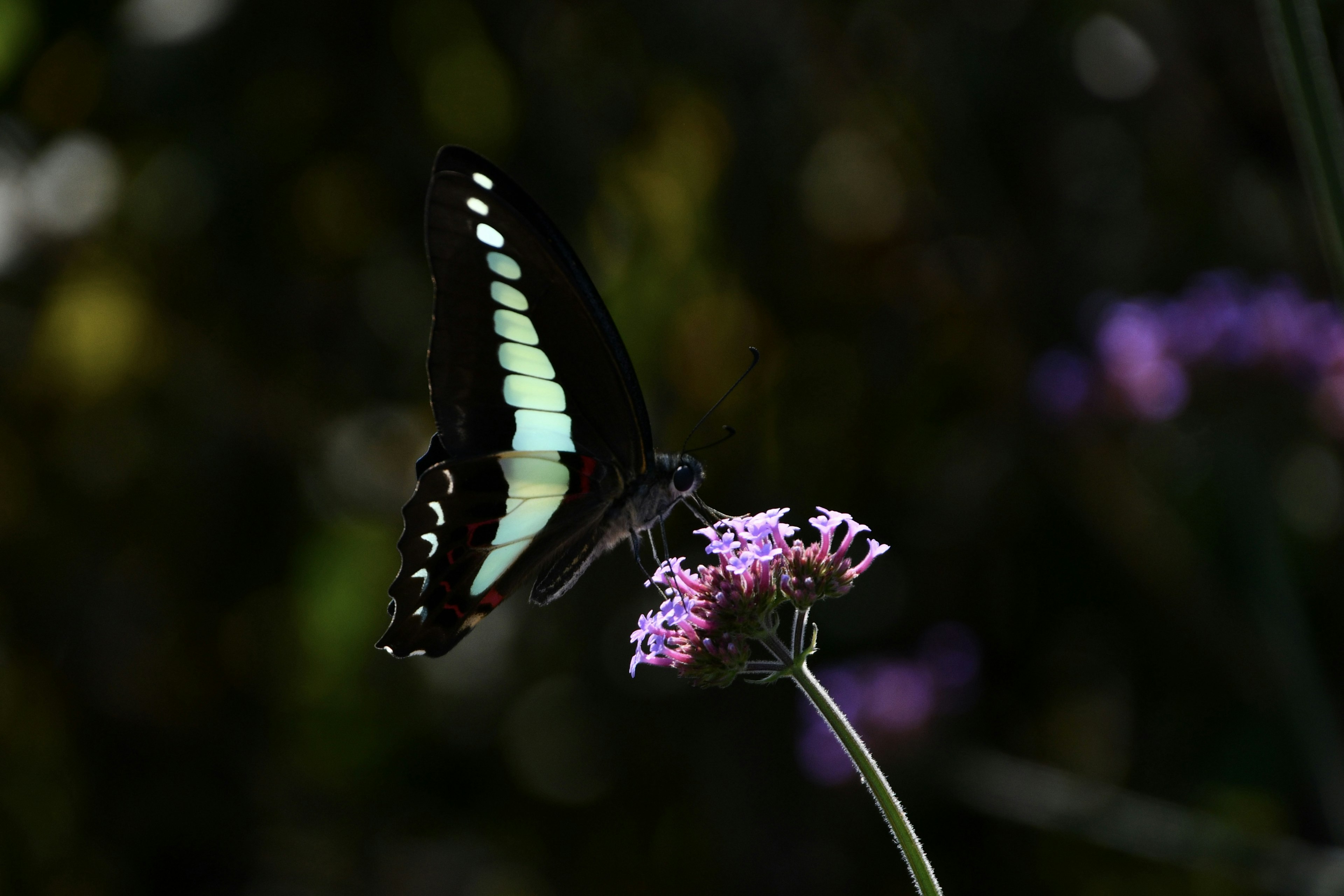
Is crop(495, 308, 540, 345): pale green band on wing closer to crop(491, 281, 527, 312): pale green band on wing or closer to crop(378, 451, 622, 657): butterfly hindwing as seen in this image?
crop(491, 281, 527, 312): pale green band on wing

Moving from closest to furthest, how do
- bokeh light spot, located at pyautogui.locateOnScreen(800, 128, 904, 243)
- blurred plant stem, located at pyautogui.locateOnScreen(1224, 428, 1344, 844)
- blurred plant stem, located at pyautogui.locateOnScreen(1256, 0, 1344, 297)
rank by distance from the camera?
blurred plant stem, located at pyautogui.locateOnScreen(1256, 0, 1344, 297)
blurred plant stem, located at pyautogui.locateOnScreen(1224, 428, 1344, 844)
bokeh light spot, located at pyautogui.locateOnScreen(800, 128, 904, 243)

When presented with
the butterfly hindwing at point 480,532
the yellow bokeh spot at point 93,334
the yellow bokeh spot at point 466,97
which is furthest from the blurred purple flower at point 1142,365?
the yellow bokeh spot at point 93,334

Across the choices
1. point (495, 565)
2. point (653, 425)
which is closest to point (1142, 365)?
point (653, 425)

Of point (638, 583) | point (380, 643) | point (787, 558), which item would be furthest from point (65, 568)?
point (787, 558)

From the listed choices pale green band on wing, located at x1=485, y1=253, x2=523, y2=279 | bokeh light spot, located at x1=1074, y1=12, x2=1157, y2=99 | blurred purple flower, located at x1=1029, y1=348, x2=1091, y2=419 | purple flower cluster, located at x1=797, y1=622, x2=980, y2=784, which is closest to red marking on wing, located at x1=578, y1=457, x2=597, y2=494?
pale green band on wing, located at x1=485, y1=253, x2=523, y2=279

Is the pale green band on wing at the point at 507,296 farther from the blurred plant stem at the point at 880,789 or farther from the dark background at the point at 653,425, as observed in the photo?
the dark background at the point at 653,425

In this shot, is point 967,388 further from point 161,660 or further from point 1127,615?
point 161,660
